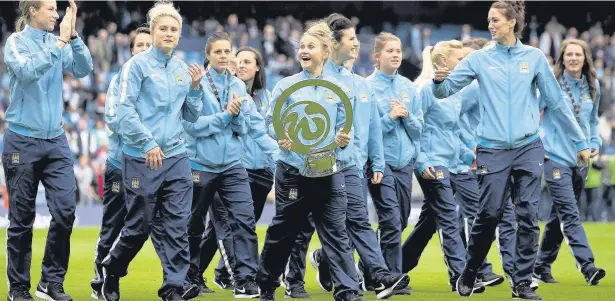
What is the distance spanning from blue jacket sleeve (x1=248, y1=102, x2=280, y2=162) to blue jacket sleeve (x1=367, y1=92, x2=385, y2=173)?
133 cm

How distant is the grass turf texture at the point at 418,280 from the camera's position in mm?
11016

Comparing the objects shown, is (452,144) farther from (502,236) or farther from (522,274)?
(522,274)

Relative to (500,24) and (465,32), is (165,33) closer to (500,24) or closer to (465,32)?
(500,24)

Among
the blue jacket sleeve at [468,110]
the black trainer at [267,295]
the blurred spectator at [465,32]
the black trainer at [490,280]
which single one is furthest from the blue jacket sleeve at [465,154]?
the blurred spectator at [465,32]

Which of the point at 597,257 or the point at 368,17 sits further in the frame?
the point at 368,17

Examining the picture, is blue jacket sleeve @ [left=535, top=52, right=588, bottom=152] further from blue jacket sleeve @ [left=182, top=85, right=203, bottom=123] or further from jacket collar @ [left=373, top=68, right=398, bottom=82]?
blue jacket sleeve @ [left=182, top=85, right=203, bottom=123]

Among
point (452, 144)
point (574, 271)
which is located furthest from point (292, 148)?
point (574, 271)

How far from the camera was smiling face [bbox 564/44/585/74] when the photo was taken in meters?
12.9

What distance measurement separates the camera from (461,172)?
41.3ft

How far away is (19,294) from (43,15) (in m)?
2.29

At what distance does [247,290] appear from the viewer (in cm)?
1087

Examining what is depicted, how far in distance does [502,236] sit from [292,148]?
3499mm

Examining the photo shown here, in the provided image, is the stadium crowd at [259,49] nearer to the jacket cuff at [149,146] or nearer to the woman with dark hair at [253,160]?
the woman with dark hair at [253,160]

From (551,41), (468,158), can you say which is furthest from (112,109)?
(551,41)
